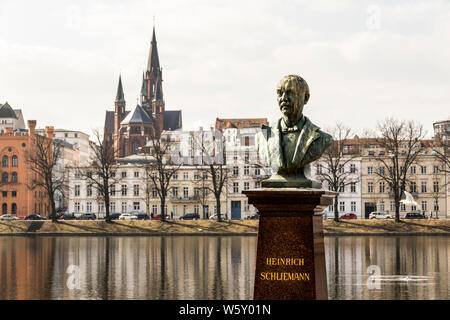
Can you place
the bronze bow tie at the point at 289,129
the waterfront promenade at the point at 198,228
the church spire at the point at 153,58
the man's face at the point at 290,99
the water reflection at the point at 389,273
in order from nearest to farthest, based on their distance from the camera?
the man's face at the point at 290,99 < the bronze bow tie at the point at 289,129 < the water reflection at the point at 389,273 < the waterfront promenade at the point at 198,228 < the church spire at the point at 153,58

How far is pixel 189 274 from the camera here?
3266cm

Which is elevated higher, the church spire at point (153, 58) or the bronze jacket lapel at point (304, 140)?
the church spire at point (153, 58)

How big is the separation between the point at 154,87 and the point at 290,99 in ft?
543

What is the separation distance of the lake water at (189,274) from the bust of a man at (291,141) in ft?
38.0

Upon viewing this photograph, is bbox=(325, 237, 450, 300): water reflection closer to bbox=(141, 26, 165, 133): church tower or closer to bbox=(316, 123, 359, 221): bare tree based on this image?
bbox=(316, 123, 359, 221): bare tree

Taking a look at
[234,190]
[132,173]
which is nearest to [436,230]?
[234,190]

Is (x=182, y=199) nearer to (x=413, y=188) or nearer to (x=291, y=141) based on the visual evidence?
(x=413, y=188)

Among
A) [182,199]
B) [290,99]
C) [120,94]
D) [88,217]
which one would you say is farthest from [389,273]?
[120,94]

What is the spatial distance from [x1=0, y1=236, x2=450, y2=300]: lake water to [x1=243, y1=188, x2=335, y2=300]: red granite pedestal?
11.7 m

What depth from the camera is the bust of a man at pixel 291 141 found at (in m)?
13.7

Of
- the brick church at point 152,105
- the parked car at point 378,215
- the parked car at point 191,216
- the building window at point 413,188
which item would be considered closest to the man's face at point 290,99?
the parked car at point 378,215

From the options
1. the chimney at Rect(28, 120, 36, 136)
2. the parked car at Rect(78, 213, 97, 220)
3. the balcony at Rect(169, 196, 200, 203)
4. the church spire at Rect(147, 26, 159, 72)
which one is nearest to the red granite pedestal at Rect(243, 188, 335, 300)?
the parked car at Rect(78, 213, 97, 220)

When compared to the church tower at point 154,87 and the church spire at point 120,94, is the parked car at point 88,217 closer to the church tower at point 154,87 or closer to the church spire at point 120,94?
the church tower at point 154,87
